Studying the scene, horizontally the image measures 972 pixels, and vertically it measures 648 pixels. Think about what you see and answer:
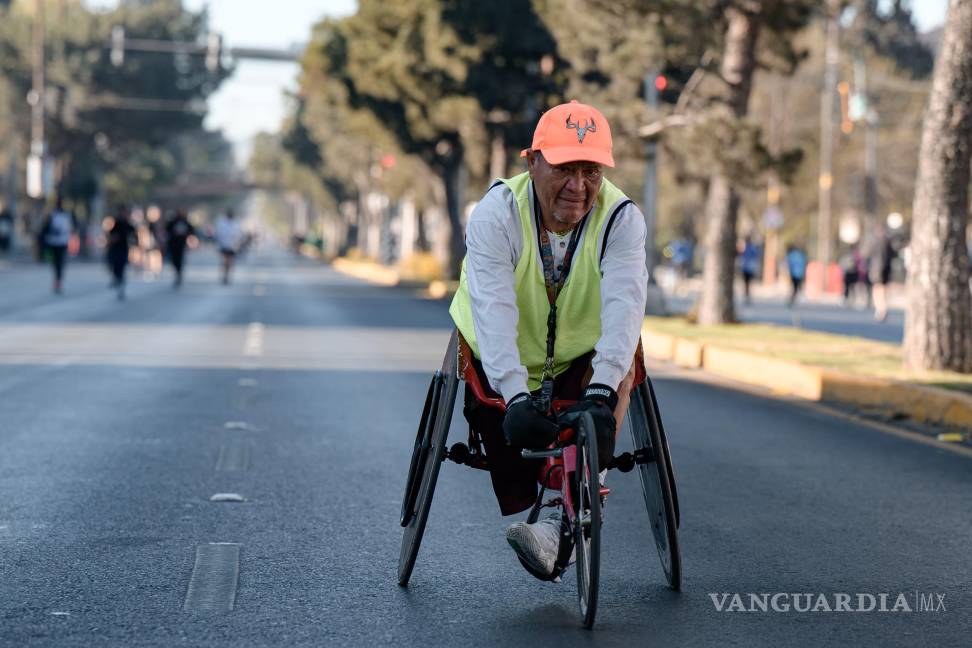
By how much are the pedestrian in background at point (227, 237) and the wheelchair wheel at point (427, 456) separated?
33051 millimetres

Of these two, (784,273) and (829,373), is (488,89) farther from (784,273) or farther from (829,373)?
(784,273)

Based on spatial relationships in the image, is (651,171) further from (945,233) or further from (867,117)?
(867,117)

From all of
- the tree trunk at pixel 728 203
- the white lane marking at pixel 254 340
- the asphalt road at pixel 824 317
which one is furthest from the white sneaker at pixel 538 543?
the asphalt road at pixel 824 317

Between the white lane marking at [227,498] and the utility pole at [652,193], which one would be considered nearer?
the white lane marking at [227,498]

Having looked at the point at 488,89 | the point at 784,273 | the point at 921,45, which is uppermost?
the point at 921,45

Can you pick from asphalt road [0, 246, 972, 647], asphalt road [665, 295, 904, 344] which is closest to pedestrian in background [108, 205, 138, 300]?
asphalt road [665, 295, 904, 344]

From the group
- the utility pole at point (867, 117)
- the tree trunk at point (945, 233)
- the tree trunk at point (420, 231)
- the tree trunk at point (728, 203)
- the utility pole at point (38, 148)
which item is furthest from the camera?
the tree trunk at point (420, 231)

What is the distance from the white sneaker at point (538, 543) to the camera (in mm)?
5582

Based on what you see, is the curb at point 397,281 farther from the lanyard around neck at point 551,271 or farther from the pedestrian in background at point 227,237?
the lanyard around neck at point 551,271

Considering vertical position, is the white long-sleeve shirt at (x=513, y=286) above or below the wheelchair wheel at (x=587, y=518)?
above

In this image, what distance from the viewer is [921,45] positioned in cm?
6944

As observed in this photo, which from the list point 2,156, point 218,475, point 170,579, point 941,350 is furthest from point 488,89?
point 2,156

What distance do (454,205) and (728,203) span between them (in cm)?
2480

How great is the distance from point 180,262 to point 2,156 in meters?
69.7
